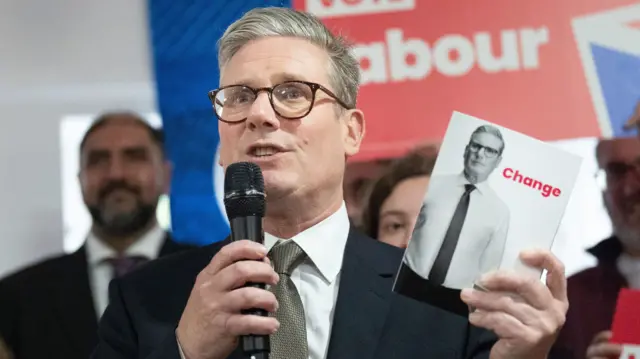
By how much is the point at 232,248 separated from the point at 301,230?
44 centimetres

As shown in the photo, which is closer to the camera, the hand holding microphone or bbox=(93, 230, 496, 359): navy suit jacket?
the hand holding microphone

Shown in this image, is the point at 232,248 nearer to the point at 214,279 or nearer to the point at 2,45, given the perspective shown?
the point at 214,279

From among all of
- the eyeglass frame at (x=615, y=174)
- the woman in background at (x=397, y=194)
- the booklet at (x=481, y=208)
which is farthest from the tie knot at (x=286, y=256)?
the eyeglass frame at (x=615, y=174)

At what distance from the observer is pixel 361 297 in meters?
1.60

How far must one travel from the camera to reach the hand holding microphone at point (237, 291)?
120 centimetres

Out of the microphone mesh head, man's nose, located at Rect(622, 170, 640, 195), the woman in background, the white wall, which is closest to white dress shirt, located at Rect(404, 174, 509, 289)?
the microphone mesh head

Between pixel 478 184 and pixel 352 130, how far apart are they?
1.40 feet

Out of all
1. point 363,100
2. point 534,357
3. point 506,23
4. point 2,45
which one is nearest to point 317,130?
point 534,357

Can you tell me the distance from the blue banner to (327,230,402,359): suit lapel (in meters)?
1.03

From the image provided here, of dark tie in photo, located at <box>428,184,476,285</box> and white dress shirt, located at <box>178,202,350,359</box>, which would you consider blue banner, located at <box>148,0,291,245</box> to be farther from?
dark tie in photo, located at <box>428,184,476,285</box>

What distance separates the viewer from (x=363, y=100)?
2676 mm

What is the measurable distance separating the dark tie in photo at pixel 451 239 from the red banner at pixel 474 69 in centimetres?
119

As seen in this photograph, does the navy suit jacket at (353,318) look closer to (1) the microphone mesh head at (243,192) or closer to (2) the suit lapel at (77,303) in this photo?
(1) the microphone mesh head at (243,192)

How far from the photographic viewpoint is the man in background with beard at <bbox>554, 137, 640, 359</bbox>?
8.24 ft
